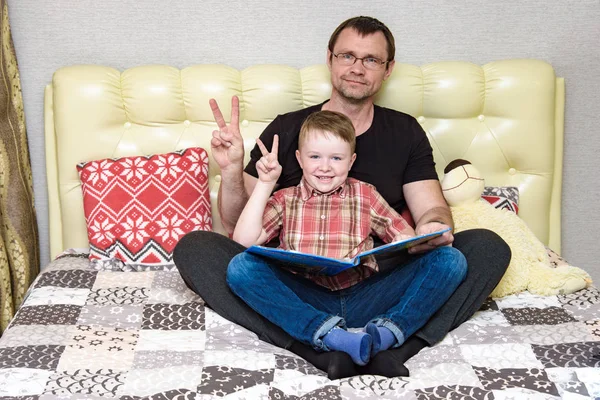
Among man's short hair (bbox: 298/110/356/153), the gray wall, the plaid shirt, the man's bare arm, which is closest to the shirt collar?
the plaid shirt

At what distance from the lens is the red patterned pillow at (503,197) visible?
7.64ft

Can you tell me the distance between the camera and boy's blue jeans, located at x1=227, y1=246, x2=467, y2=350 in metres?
1.69

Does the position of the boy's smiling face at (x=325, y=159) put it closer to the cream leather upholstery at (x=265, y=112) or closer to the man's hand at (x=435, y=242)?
the man's hand at (x=435, y=242)

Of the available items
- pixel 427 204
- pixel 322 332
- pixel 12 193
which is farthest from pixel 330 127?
pixel 12 193

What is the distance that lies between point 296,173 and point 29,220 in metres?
1.01

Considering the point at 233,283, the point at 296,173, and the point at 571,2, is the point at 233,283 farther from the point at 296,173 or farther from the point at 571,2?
the point at 571,2

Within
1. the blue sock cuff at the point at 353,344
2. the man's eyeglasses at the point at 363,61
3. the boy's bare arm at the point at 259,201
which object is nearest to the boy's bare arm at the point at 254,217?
the boy's bare arm at the point at 259,201

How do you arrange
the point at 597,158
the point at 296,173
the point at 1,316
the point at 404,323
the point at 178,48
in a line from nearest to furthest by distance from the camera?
the point at 404,323 → the point at 296,173 → the point at 1,316 → the point at 178,48 → the point at 597,158

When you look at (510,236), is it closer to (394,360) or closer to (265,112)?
(394,360)

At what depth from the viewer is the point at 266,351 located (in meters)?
Answer: 1.70

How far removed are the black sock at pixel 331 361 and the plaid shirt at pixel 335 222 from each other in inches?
9.4

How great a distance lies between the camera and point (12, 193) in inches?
93.2

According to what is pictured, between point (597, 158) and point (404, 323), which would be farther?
point (597, 158)

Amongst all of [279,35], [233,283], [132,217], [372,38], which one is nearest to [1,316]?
[132,217]
